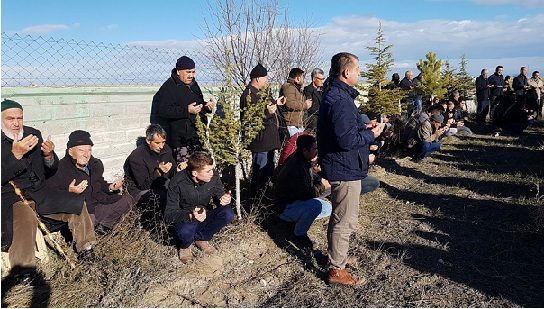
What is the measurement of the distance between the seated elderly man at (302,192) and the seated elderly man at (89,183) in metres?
1.69

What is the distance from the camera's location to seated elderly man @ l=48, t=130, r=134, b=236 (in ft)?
14.3

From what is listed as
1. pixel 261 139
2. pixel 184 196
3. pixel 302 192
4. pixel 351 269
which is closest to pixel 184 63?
pixel 261 139

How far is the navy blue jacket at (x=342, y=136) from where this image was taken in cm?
343

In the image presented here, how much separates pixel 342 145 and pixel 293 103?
10.3ft

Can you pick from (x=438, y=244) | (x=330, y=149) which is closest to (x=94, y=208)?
(x=330, y=149)

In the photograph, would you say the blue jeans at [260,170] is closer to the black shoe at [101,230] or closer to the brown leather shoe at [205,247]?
the brown leather shoe at [205,247]

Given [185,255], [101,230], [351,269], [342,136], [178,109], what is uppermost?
[178,109]

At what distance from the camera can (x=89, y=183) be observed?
4637 mm

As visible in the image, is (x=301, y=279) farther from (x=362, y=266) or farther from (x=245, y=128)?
(x=245, y=128)

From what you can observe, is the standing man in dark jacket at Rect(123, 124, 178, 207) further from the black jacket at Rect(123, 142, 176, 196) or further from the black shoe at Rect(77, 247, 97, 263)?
the black shoe at Rect(77, 247, 97, 263)

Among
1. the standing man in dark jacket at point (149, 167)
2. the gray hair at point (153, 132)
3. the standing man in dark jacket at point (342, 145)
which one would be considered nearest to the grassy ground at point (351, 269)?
the standing man in dark jacket at point (149, 167)

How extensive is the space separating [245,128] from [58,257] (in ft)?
7.45

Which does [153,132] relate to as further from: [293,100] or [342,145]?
[342,145]

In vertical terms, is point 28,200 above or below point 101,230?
above
